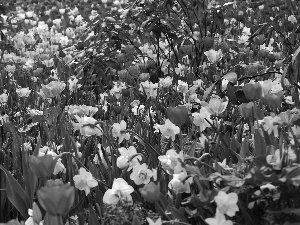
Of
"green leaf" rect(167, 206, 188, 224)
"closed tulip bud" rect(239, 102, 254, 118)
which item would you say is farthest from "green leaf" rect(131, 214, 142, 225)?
"closed tulip bud" rect(239, 102, 254, 118)

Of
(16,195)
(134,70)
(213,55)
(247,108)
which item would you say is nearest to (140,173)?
(16,195)

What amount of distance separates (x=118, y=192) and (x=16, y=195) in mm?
444

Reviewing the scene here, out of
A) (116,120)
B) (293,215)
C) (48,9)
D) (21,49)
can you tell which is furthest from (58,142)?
(48,9)

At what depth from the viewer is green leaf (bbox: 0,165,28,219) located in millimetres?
1875

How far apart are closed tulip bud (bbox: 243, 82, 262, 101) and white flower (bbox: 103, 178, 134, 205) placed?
763 mm

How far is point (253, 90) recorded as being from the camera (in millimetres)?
2176

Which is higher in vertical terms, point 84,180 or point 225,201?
point 225,201

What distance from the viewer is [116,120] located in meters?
3.01

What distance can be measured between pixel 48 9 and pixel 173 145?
7548 mm

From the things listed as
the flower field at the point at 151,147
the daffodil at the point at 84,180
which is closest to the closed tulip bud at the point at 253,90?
the flower field at the point at 151,147

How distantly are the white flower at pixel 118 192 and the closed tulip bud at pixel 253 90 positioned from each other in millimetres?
763

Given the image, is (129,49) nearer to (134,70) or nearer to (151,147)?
(134,70)

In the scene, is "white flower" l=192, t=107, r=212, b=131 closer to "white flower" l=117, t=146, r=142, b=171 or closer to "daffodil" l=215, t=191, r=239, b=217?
"white flower" l=117, t=146, r=142, b=171

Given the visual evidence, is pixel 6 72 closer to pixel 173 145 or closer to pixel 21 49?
pixel 21 49
